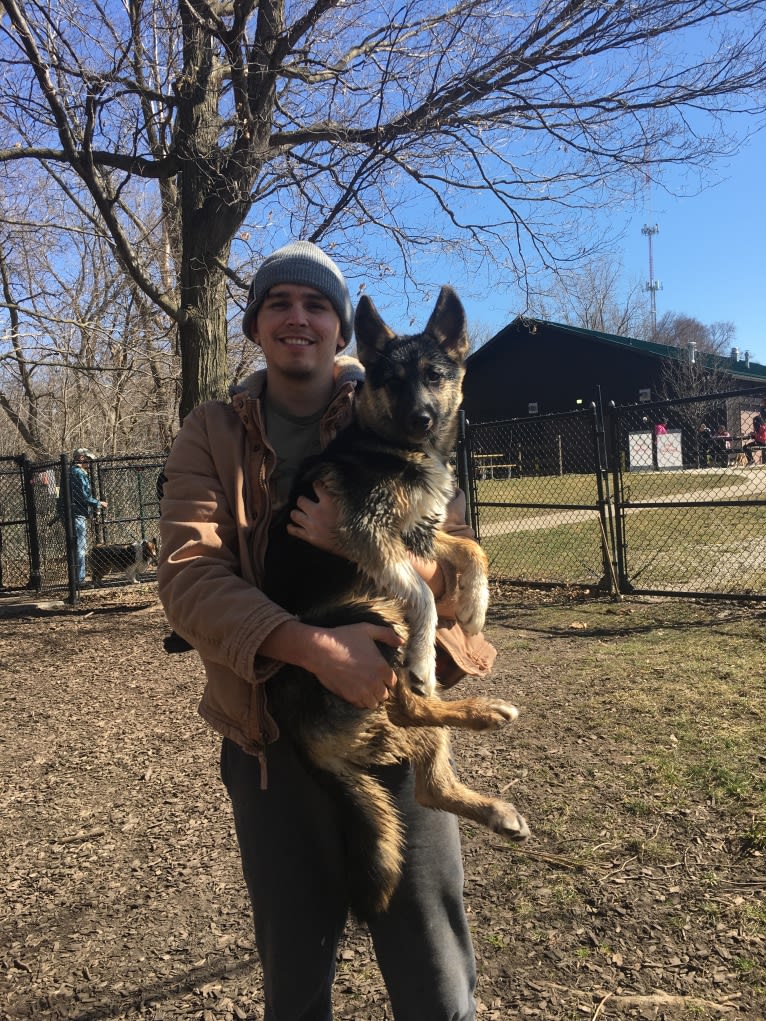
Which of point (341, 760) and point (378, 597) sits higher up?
point (378, 597)

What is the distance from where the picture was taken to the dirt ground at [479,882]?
2928mm

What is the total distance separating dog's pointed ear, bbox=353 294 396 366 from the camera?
316cm

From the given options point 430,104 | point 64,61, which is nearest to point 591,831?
point 430,104

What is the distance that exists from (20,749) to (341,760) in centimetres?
499

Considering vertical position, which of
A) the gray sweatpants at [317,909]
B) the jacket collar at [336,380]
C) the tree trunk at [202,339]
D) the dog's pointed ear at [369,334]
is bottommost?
the gray sweatpants at [317,909]

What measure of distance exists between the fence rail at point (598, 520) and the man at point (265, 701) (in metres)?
7.02

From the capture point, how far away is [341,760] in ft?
7.04

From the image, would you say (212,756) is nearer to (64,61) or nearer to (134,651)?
(134,651)

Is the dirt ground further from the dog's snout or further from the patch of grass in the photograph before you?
the dog's snout

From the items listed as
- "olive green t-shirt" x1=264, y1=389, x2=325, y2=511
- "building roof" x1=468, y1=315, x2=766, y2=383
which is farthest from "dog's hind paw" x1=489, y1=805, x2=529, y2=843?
"building roof" x1=468, y1=315, x2=766, y2=383

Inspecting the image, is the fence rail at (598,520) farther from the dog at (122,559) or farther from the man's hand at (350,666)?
the man's hand at (350,666)

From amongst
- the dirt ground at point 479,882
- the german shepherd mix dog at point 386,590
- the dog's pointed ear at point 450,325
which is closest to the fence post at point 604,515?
the dirt ground at point 479,882

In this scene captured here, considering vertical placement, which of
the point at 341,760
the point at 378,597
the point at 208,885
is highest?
the point at 378,597

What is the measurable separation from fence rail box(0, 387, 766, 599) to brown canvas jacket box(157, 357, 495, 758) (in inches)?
284
